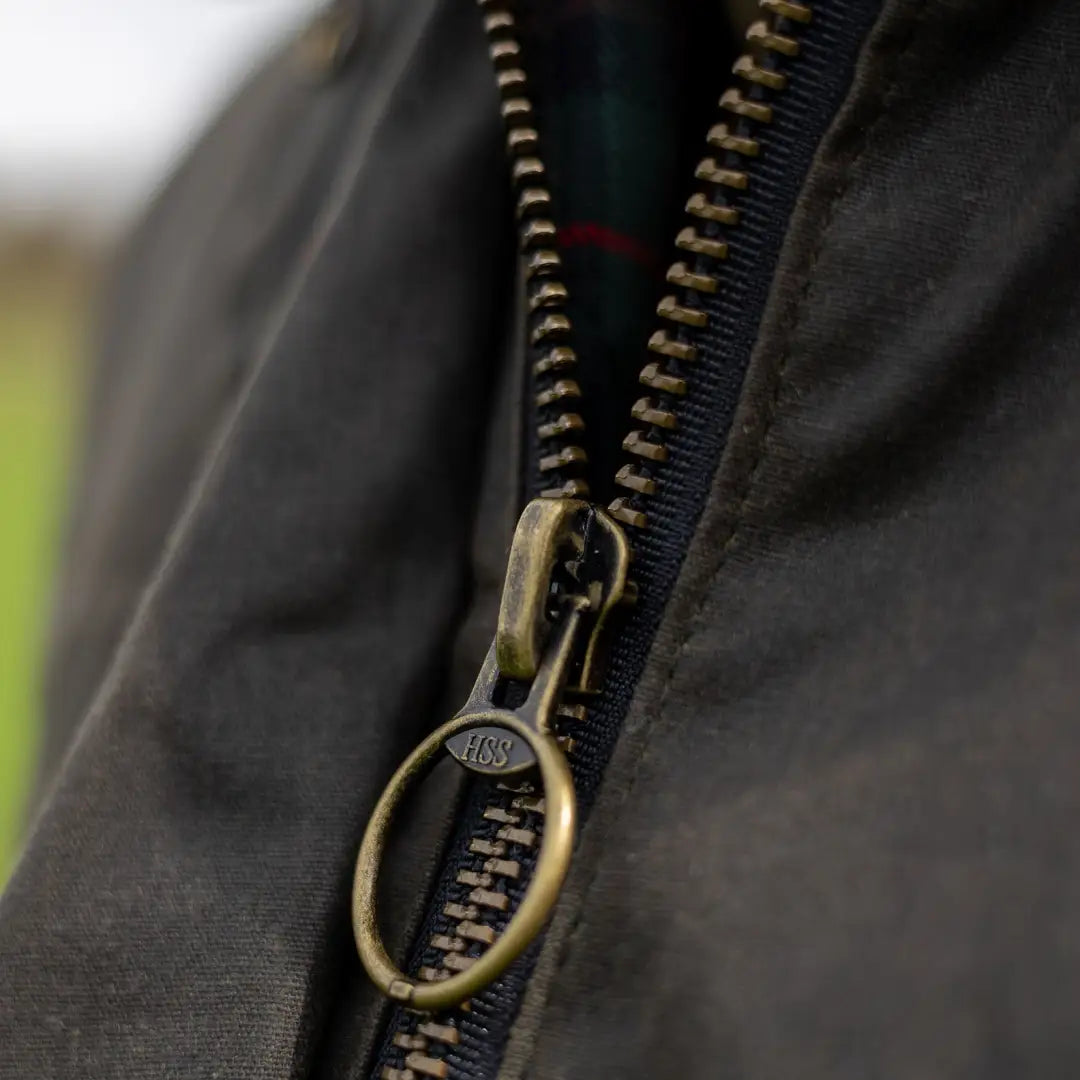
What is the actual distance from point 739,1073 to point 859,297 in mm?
236

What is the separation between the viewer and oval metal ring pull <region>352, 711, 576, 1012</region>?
34 cm

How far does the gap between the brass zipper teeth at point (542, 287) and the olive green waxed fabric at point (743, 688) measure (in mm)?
70

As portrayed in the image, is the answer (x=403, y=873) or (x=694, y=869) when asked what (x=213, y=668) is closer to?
(x=403, y=873)

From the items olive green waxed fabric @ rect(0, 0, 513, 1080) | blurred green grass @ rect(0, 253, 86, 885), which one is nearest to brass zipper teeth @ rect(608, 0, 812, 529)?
olive green waxed fabric @ rect(0, 0, 513, 1080)

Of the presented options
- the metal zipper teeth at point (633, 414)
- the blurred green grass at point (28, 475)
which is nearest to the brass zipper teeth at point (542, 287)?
the metal zipper teeth at point (633, 414)

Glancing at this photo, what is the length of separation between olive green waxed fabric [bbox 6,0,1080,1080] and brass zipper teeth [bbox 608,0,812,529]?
0.03m

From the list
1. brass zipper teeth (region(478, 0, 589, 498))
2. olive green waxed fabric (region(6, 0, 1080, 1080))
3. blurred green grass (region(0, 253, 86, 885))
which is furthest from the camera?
blurred green grass (region(0, 253, 86, 885))

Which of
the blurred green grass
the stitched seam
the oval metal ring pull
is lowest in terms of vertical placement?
the blurred green grass

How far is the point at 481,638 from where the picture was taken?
0.48 meters

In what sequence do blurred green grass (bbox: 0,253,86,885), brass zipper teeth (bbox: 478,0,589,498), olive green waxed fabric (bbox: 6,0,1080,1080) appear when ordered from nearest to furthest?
olive green waxed fabric (bbox: 6,0,1080,1080) < brass zipper teeth (bbox: 478,0,589,498) < blurred green grass (bbox: 0,253,86,885)

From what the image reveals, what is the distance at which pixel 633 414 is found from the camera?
0.40 meters

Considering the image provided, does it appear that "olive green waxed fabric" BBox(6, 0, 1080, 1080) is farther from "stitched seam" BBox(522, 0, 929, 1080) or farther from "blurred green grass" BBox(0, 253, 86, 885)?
A: "blurred green grass" BBox(0, 253, 86, 885)

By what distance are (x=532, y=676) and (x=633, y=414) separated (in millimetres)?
97

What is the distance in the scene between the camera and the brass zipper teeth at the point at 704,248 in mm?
395
